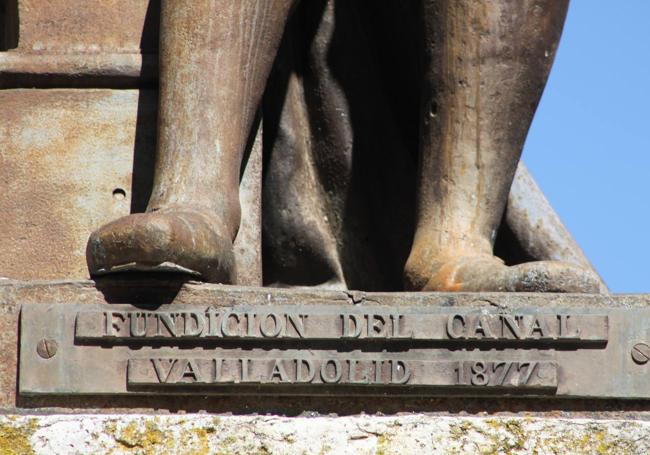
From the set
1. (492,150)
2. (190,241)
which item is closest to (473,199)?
(492,150)

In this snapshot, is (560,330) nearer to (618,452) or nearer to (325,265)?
(618,452)

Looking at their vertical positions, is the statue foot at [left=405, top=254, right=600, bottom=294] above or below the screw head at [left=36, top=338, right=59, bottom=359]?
above

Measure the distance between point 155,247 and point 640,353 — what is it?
852mm

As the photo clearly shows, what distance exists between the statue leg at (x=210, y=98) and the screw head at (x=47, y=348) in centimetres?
33

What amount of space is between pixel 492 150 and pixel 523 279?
42cm

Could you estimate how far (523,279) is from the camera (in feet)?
11.8

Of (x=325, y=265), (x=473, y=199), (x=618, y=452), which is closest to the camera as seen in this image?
(x=618, y=452)

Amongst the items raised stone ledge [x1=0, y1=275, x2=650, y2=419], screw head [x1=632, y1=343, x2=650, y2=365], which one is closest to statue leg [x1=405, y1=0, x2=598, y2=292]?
raised stone ledge [x1=0, y1=275, x2=650, y2=419]

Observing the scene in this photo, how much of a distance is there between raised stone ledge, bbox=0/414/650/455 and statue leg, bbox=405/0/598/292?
1.48ft

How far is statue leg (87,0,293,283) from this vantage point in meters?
3.80

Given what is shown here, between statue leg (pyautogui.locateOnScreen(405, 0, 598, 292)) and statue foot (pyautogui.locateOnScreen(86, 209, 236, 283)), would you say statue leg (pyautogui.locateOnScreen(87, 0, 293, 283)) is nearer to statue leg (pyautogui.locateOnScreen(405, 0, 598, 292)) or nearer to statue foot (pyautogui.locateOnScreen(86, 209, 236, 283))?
statue foot (pyautogui.locateOnScreen(86, 209, 236, 283))

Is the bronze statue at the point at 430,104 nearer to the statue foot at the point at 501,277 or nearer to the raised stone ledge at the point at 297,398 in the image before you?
the statue foot at the point at 501,277

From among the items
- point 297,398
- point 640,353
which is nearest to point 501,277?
point 640,353

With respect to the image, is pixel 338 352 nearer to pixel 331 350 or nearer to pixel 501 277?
pixel 331 350
